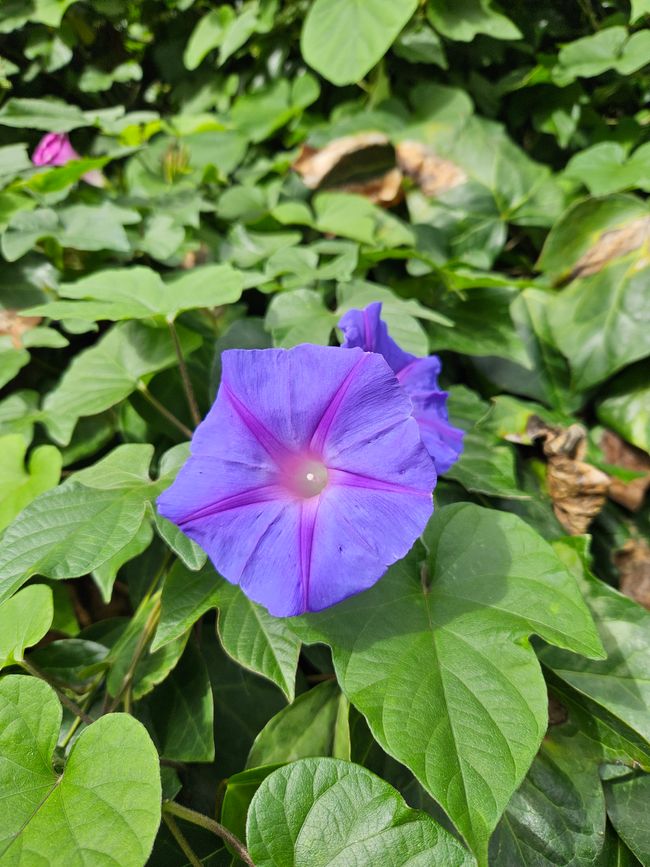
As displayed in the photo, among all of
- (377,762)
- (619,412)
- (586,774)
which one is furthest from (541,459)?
(377,762)

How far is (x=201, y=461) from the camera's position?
89cm

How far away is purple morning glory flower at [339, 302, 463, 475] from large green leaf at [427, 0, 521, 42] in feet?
4.44

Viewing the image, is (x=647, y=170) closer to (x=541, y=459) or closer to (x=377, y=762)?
(x=541, y=459)

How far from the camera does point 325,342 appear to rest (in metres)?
1.33

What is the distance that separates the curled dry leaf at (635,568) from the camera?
1.50 metres

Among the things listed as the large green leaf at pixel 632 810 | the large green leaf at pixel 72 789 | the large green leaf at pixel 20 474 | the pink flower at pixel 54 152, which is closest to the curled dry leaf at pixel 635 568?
the large green leaf at pixel 632 810

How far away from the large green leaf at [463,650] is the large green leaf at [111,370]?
705 mm

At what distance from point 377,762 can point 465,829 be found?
1.08 feet

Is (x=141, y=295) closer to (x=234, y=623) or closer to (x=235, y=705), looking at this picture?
(x=234, y=623)

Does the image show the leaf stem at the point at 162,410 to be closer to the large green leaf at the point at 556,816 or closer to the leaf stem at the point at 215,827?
the leaf stem at the point at 215,827

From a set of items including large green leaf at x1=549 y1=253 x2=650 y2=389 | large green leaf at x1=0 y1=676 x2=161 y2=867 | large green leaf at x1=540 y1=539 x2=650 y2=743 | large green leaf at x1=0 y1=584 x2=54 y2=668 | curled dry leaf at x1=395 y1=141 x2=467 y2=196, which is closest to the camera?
large green leaf at x1=0 y1=676 x2=161 y2=867

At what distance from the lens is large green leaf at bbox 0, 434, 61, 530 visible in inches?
49.3

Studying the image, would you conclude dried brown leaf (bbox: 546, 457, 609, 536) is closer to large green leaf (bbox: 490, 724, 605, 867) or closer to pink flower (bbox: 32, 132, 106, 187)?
large green leaf (bbox: 490, 724, 605, 867)

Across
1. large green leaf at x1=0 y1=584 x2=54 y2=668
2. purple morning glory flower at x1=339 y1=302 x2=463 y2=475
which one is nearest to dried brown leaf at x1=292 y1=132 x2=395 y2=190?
purple morning glory flower at x1=339 y1=302 x2=463 y2=475
